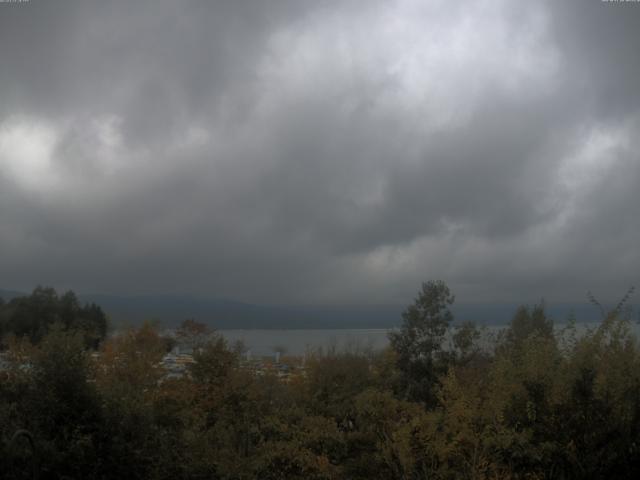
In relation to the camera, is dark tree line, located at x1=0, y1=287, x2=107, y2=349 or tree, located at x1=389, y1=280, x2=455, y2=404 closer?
tree, located at x1=389, y1=280, x2=455, y2=404

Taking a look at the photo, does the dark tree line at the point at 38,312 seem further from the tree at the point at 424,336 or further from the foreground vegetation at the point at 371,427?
the foreground vegetation at the point at 371,427

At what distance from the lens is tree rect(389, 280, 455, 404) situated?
81.1 feet

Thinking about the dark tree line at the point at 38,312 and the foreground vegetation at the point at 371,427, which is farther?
the dark tree line at the point at 38,312

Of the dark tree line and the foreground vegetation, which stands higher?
the dark tree line

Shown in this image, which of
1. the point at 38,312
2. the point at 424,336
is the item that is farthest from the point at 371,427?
the point at 38,312

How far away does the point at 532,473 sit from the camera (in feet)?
35.5

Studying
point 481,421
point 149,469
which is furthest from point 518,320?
point 149,469

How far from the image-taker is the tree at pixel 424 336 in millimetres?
24719

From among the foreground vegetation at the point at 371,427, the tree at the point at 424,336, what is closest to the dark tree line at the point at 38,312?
the tree at the point at 424,336

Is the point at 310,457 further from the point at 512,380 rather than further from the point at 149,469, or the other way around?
the point at 512,380

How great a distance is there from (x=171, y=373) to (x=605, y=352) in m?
23.4

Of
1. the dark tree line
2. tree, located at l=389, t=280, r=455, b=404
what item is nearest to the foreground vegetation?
tree, located at l=389, t=280, r=455, b=404

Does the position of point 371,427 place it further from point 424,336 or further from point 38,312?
point 38,312

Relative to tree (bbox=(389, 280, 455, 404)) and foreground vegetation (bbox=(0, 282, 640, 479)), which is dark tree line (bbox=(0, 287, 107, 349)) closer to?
tree (bbox=(389, 280, 455, 404))
